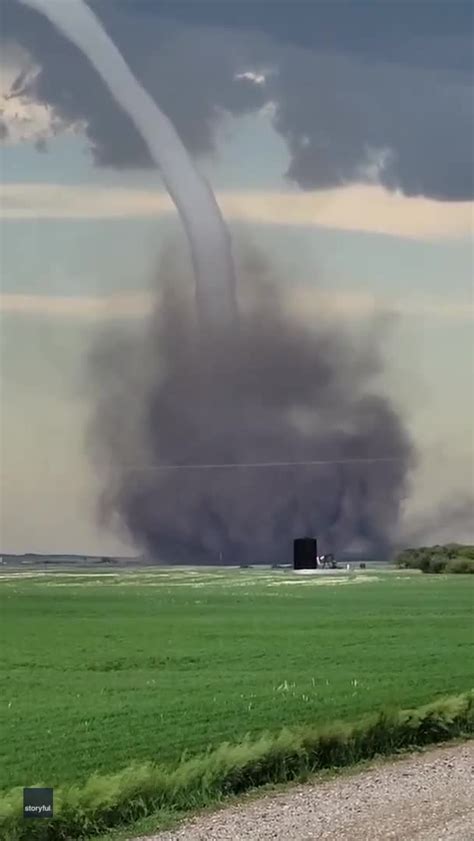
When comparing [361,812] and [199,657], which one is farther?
[199,657]

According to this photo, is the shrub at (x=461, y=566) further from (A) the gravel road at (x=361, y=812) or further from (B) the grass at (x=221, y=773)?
(A) the gravel road at (x=361, y=812)

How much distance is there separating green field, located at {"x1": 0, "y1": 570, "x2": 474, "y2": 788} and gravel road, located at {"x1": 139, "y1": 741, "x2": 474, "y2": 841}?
264 centimetres

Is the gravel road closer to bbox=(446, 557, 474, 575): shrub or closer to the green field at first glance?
the green field

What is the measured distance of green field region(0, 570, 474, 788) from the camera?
1992 cm

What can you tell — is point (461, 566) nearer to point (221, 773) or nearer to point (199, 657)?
point (199, 657)

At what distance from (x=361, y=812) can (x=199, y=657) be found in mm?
13674

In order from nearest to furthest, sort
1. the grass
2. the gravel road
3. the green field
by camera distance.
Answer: the gravel road → the grass → the green field

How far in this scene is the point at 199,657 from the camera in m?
28.5

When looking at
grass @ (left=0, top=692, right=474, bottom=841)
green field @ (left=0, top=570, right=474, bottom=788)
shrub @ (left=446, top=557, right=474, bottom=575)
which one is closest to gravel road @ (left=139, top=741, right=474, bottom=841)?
grass @ (left=0, top=692, right=474, bottom=841)

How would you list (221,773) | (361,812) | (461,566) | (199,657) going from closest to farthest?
(361,812), (221,773), (199,657), (461,566)

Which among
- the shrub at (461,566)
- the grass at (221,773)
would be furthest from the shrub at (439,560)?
the grass at (221,773)

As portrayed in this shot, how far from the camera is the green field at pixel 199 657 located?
19.9m

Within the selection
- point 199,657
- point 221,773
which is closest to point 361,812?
point 221,773

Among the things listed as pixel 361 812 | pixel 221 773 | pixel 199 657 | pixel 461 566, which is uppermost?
pixel 461 566
